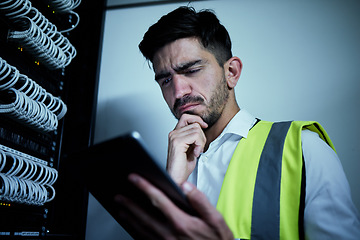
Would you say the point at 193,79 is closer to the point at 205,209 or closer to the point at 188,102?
the point at 188,102

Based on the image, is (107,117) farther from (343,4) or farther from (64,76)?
(343,4)

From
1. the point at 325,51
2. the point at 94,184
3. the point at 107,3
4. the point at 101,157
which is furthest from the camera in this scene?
the point at 107,3

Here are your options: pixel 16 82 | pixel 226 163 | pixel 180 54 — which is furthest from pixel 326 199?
pixel 16 82

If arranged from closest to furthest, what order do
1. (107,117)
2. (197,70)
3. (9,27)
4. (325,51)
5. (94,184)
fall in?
(94,184) → (9,27) → (197,70) → (325,51) → (107,117)

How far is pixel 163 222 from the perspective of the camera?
76 centimetres

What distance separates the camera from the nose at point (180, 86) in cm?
146

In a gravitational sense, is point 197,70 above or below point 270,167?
above

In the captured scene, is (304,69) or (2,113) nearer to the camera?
(2,113)

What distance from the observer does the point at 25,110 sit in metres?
1.21

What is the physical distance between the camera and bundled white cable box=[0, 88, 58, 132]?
45.1 inches

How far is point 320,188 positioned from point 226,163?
42 centimetres

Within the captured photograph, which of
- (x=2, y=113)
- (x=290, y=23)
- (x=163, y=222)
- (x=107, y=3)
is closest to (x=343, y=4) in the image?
(x=290, y=23)

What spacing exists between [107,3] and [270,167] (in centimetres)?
158

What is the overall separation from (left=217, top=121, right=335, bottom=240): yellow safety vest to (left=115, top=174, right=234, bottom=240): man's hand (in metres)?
0.40
